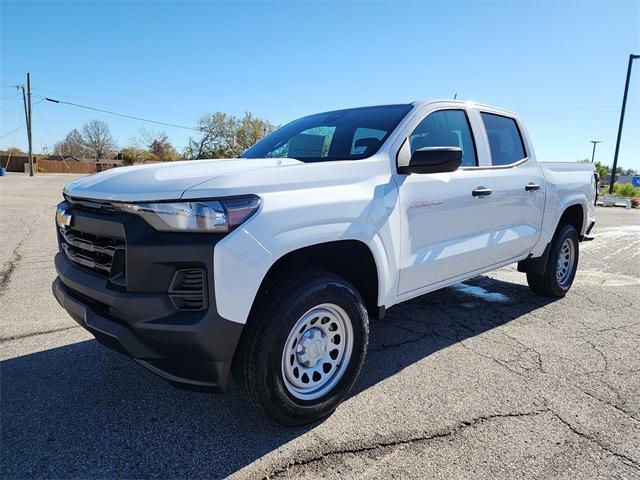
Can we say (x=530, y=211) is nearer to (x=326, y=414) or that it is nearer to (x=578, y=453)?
(x=578, y=453)

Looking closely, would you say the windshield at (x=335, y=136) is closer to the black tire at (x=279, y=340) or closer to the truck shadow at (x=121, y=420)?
the black tire at (x=279, y=340)

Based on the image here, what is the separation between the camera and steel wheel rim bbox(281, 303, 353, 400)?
8.43 ft

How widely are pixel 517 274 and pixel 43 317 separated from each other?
606cm

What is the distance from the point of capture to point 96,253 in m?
2.49

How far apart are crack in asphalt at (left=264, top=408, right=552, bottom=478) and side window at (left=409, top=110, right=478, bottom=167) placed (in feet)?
5.99

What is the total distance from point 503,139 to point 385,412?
2999 mm

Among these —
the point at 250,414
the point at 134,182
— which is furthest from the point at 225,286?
the point at 250,414

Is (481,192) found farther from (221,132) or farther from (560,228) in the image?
(221,132)

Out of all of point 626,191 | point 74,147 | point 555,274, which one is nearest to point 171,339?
point 555,274

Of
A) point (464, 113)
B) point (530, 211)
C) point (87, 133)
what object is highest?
point (87, 133)

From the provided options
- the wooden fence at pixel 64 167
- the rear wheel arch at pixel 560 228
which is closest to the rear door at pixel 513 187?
the rear wheel arch at pixel 560 228

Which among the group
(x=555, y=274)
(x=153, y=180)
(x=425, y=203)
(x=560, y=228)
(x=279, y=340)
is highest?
(x=153, y=180)

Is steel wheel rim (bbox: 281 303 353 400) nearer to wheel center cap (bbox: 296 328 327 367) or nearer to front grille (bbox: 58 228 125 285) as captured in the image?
wheel center cap (bbox: 296 328 327 367)

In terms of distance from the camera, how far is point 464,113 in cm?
396
